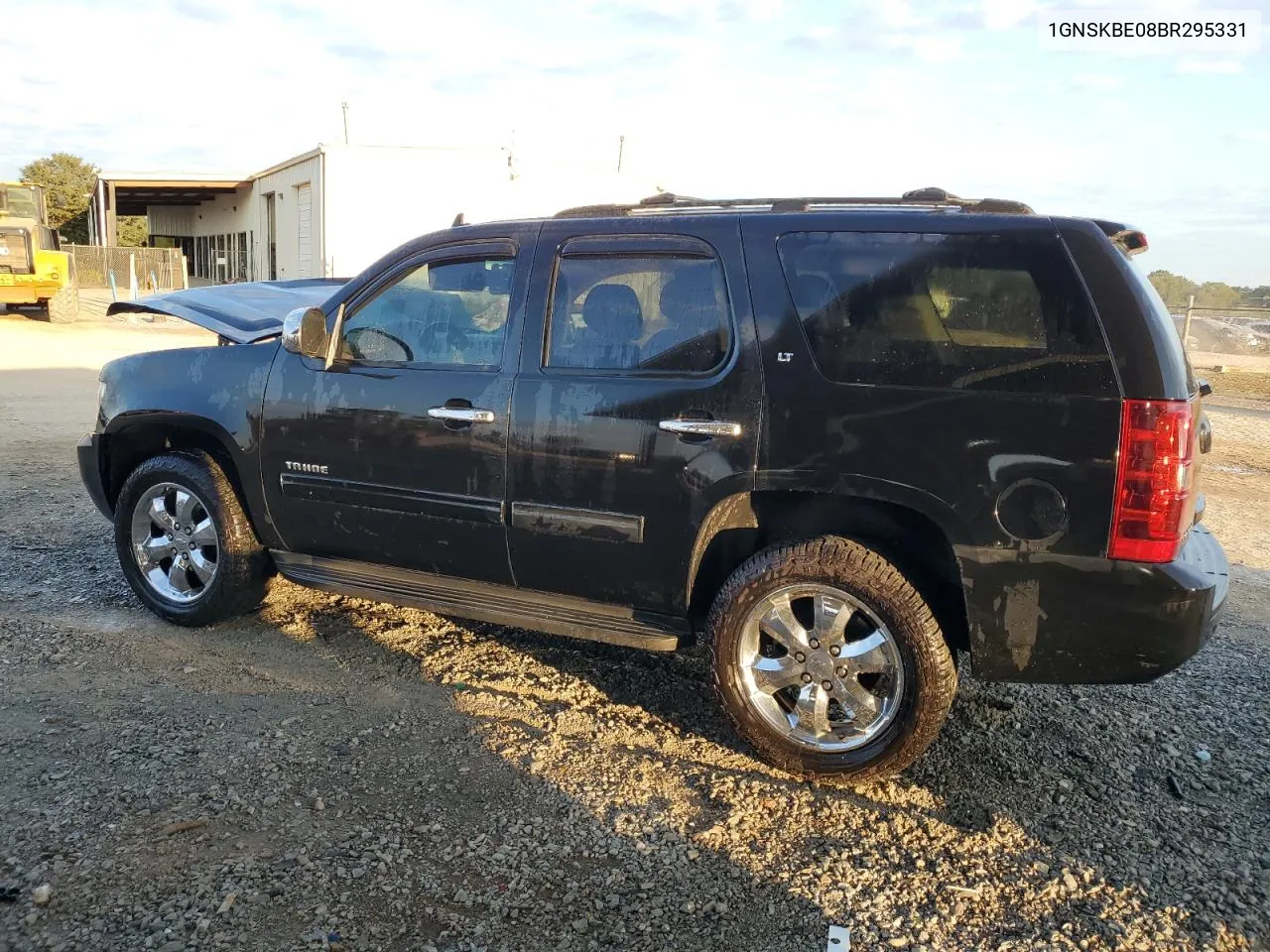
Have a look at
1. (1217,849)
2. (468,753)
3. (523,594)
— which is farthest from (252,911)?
(1217,849)

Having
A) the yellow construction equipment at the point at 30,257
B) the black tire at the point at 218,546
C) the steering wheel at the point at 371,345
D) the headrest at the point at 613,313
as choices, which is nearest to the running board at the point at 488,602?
the black tire at the point at 218,546

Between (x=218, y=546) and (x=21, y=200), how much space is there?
22446 millimetres

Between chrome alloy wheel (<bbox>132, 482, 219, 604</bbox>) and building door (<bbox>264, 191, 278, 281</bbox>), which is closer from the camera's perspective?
chrome alloy wheel (<bbox>132, 482, 219, 604</bbox>)

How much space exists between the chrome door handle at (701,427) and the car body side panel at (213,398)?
2.00m

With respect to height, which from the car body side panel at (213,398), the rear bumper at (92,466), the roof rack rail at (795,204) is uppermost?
the roof rack rail at (795,204)

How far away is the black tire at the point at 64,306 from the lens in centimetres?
2327

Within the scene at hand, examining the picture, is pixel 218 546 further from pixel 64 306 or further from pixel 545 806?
pixel 64 306

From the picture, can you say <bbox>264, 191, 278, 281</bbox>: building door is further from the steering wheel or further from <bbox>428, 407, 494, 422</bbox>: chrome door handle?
<bbox>428, 407, 494, 422</bbox>: chrome door handle

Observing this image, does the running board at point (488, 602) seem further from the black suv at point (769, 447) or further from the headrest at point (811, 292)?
the headrest at point (811, 292)

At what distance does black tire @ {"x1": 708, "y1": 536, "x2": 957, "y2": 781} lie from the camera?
3.33 meters

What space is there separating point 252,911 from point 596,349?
2.22 meters

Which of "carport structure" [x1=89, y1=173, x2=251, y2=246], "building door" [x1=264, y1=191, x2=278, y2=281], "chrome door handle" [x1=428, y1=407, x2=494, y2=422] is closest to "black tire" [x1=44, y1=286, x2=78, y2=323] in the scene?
"building door" [x1=264, y1=191, x2=278, y2=281]

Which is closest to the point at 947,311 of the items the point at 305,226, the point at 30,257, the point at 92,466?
the point at 92,466

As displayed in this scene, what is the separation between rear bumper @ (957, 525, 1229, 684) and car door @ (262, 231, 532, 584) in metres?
1.85
